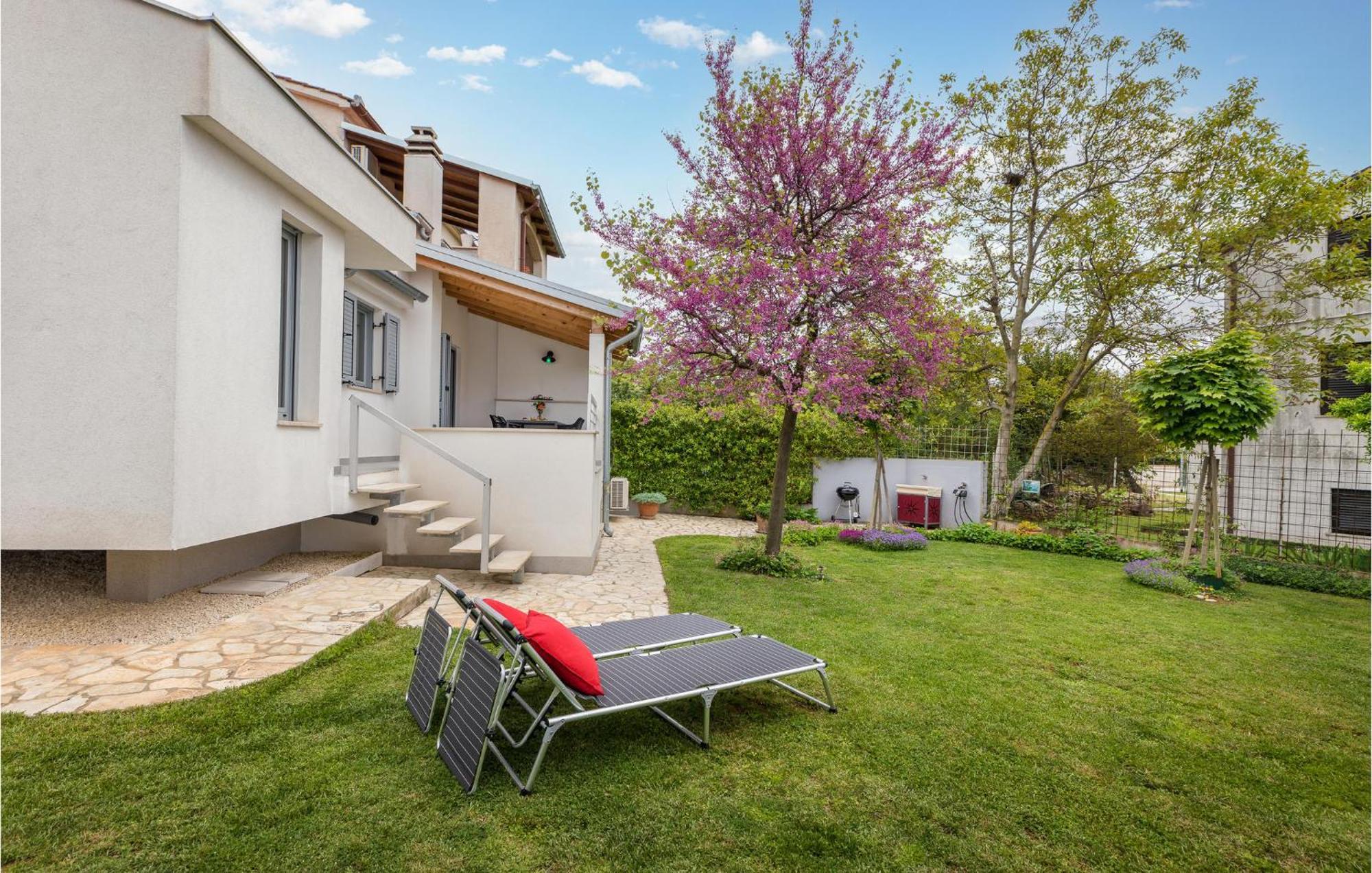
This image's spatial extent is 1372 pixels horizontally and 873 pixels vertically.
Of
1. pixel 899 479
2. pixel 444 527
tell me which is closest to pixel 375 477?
pixel 444 527

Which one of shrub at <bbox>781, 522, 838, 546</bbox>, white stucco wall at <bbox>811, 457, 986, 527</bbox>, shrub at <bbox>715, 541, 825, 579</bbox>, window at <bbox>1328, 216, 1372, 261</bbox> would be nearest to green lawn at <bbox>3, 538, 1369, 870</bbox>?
shrub at <bbox>715, 541, 825, 579</bbox>

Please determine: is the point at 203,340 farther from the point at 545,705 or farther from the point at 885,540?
the point at 885,540

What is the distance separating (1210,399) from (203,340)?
11.3m

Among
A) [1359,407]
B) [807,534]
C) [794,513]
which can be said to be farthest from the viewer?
[794,513]

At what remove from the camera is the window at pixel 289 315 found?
6320 mm

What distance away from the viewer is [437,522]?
7.73 m

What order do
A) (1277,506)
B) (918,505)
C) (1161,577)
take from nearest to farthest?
1. (1161,577)
2. (1277,506)
3. (918,505)

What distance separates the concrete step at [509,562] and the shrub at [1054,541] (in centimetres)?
865

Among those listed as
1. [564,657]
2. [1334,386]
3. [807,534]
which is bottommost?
[807,534]

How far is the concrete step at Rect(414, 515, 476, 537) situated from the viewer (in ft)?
23.4

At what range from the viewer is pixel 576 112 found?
12.8 meters

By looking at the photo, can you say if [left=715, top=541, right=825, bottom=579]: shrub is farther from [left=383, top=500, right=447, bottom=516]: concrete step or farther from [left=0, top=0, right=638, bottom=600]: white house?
[left=383, top=500, right=447, bottom=516]: concrete step

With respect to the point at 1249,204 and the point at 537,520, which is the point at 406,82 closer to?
the point at 537,520

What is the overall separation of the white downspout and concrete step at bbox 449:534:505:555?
243cm
